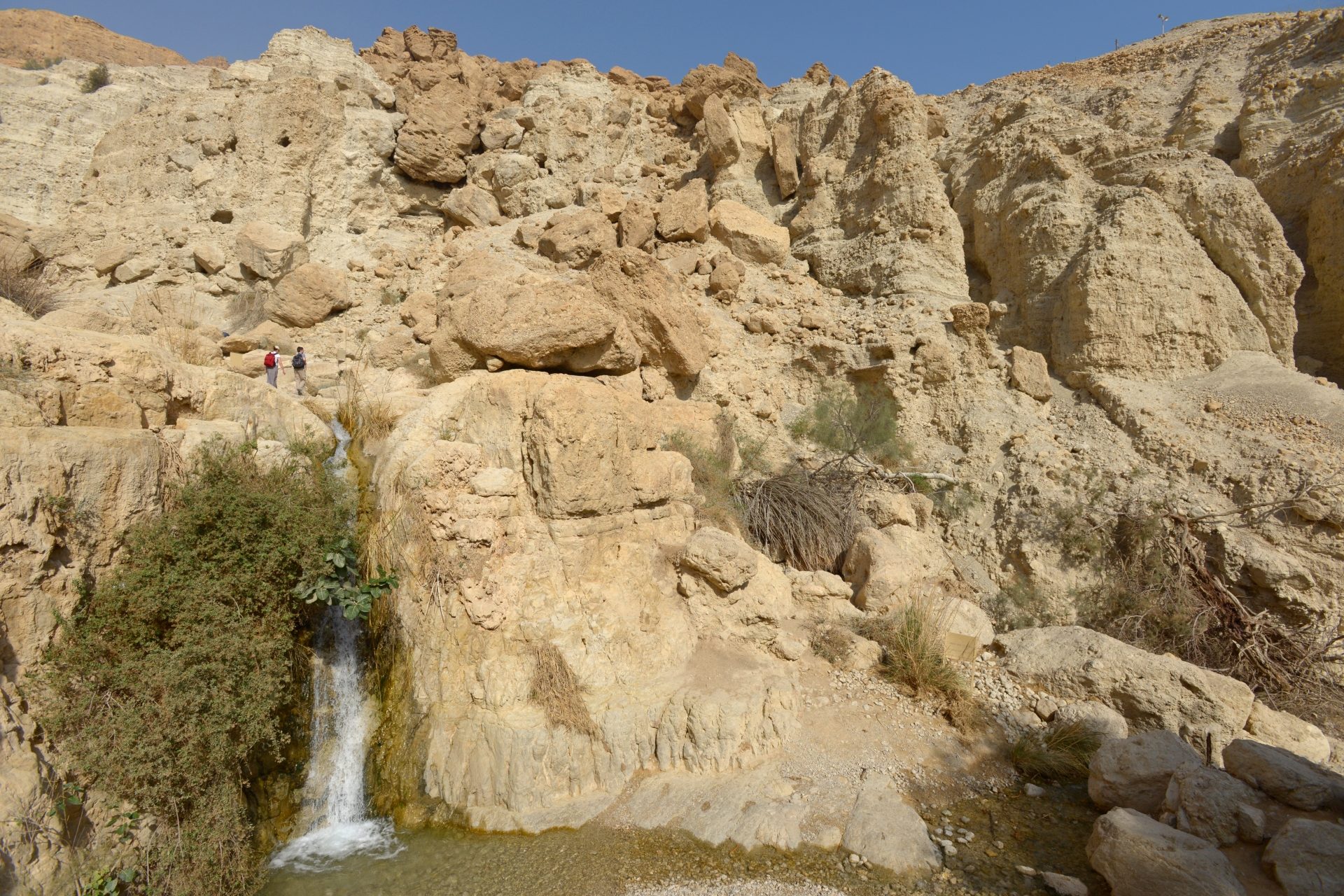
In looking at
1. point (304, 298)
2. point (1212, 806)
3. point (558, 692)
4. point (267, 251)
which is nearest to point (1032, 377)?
point (1212, 806)

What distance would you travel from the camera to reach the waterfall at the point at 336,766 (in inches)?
184

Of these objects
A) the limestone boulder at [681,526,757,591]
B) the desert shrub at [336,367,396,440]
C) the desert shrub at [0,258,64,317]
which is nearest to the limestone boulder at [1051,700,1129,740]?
the limestone boulder at [681,526,757,591]

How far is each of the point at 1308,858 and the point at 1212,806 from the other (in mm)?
470

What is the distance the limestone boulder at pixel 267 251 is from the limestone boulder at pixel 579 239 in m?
4.91

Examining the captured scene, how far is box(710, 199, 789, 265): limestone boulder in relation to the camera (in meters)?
11.9

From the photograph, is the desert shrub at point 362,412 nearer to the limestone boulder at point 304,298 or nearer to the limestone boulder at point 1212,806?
the limestone boulder at point 304,298

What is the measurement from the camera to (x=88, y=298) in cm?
1102

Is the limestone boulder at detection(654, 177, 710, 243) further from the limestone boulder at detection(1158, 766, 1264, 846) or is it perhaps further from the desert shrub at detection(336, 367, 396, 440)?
the limestone boulder at detection(1158, 766, 1264, 846)

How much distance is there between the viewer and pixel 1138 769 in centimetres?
450

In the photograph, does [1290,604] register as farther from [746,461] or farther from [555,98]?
[555,98]

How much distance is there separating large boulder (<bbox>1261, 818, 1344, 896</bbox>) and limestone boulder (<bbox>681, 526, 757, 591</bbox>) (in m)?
3.88

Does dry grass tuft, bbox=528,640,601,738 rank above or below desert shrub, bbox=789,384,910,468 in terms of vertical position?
below

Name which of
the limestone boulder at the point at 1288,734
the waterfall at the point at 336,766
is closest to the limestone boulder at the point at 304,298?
the waterfall at the point at 336,766

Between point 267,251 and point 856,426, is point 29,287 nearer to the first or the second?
point 267,251
